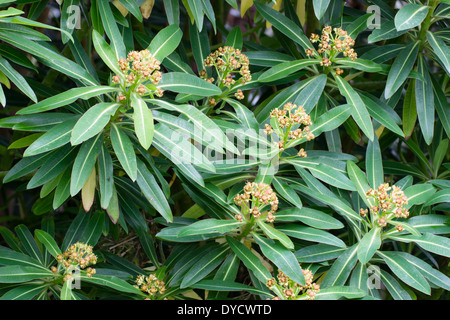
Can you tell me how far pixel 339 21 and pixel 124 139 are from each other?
834 millimetres

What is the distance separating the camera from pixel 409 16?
4.56 feet

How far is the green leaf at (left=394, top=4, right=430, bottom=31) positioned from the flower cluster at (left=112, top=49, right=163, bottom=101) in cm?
66

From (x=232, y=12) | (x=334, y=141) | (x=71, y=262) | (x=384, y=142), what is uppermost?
(x=232, y=12)

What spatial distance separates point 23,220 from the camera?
7.78 feet

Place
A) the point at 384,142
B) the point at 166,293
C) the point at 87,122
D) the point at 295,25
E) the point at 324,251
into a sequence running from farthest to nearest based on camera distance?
the point at 384,142 → the point at 295,25 → the point at 166,293 → the point at 324,251 → the point at 87,122

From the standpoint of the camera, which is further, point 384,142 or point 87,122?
point 384,142

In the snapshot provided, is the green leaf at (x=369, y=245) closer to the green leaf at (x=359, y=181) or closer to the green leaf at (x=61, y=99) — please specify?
the green leaf at (x=359, y=181)

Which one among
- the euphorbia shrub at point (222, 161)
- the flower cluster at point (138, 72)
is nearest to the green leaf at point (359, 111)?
the euphorbia shrub at point (222, 161)

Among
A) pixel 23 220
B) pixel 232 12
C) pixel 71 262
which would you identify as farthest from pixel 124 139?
pixel 232 12

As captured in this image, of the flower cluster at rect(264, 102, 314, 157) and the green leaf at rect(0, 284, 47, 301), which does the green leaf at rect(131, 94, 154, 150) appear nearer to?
the flower cluster at rect(264, 102, 314, 157)

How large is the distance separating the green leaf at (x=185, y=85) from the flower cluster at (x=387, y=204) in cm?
50

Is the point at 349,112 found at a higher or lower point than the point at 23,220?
lower

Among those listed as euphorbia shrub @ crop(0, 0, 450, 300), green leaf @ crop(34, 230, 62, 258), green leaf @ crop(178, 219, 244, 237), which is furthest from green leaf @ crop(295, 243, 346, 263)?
green leaf @ crop(34, 230, 62, 258)
